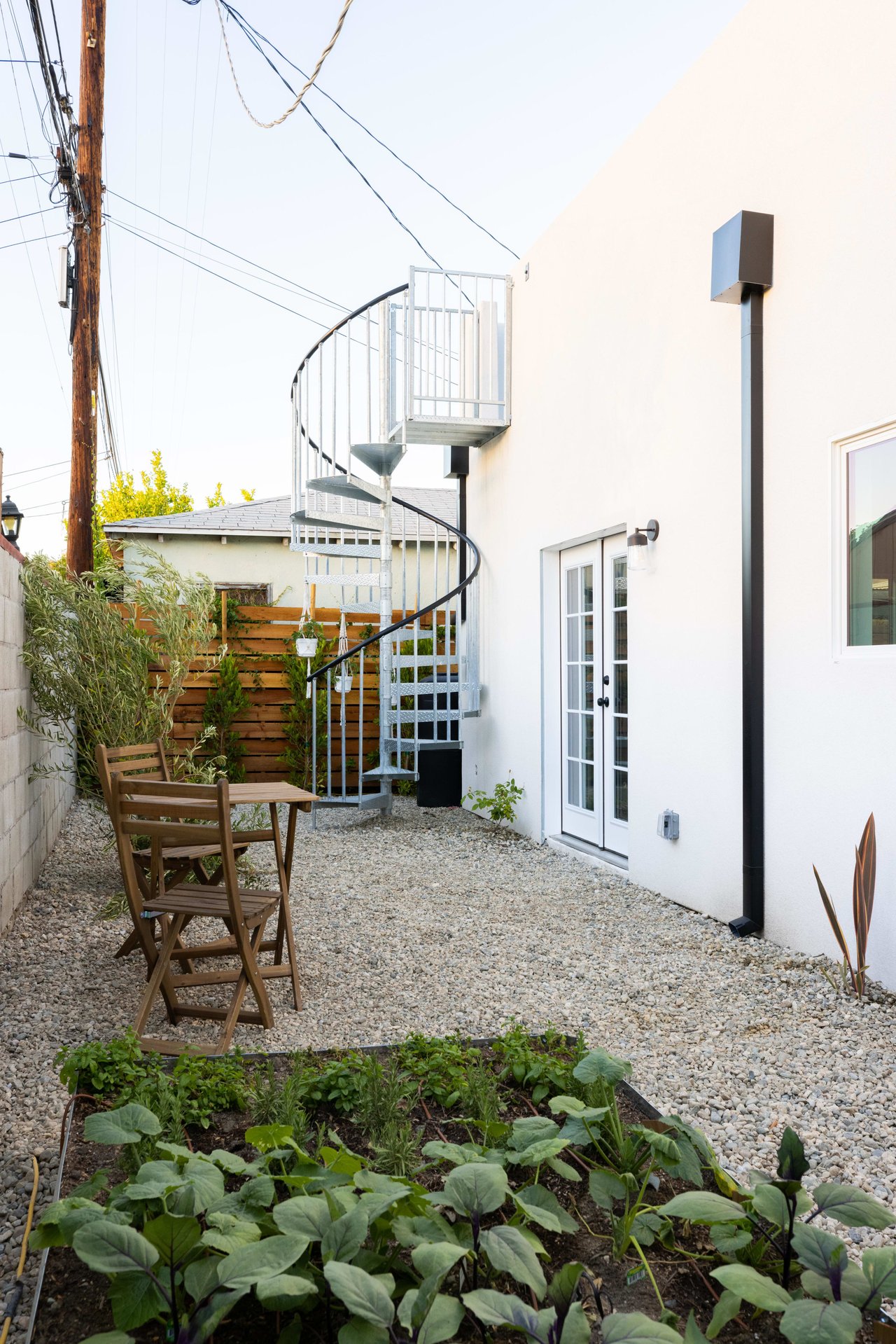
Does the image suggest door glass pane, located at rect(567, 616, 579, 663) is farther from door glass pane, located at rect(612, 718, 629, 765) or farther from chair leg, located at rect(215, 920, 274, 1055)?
chair leg, located at rect(215, 920, 274, 1055)

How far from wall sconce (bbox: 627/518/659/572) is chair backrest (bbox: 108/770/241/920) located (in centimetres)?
278

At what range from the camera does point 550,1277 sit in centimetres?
138

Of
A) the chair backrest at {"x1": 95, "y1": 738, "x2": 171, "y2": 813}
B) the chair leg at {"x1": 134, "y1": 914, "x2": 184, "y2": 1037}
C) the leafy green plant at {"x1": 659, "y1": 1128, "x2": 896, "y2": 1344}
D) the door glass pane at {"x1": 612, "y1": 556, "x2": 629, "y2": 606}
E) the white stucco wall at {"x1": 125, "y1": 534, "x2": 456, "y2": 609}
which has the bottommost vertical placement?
the chair leg at {"x1": 134, "y1": 914, "x2": 184, "y2": 1037}

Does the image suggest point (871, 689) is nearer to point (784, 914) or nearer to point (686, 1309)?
point (784, 914)

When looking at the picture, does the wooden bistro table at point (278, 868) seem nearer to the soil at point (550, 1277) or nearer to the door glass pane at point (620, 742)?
the soil at point (550, 1277)

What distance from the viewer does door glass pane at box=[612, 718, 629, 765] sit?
5496 mm

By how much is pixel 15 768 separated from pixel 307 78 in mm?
5502

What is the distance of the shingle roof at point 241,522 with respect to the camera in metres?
11.8

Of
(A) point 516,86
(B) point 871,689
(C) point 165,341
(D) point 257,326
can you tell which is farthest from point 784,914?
(C) point 165,341

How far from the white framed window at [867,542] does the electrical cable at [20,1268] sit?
2.95 meters

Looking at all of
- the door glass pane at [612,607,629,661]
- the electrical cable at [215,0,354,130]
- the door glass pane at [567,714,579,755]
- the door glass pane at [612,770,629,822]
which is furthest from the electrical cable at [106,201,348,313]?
the door glass pane at [612,770,629,822]

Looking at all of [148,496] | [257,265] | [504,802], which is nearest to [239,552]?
[257,265]

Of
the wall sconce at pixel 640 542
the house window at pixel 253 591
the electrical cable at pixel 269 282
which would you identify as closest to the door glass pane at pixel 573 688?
the wall sconce at pixel 640 542

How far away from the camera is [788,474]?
12.7 feet
